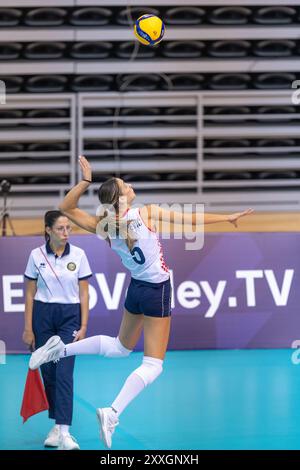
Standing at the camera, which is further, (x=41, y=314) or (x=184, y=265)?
(x=184, y=265)

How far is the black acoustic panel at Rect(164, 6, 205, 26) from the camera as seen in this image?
58.0 feet

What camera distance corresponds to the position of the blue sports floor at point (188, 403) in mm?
6938

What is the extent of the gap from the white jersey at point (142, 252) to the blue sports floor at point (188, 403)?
1.26 metres

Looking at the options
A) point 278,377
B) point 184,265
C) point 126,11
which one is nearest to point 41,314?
point 278,377

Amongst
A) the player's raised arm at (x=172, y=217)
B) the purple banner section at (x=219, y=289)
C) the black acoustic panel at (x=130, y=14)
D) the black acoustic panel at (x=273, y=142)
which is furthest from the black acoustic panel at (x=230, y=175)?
the player's raised arm at (x=172, y=217)

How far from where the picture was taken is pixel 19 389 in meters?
8.95

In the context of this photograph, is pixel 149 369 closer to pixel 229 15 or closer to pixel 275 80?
pixel 275 80

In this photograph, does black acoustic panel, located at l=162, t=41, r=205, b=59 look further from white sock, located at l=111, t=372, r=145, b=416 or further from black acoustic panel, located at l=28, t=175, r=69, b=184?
white sock, located at l=111, t=372, r=145, b=416

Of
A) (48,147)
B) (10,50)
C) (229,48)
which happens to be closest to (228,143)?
(229,48)

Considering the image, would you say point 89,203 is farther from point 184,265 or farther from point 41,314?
point 41,314

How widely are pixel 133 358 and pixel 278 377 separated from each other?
1917 mm

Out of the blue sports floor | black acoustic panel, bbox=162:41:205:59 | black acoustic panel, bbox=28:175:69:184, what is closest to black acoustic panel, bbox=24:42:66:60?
black acoustic panel, bbox=162:41:205:59

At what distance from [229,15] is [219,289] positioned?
8.57 m

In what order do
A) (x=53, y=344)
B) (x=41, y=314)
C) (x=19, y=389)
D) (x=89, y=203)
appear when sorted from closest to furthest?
(x=53, y=344), (x=41, y=314), (x=19, y=389), (x=89, y=203)
